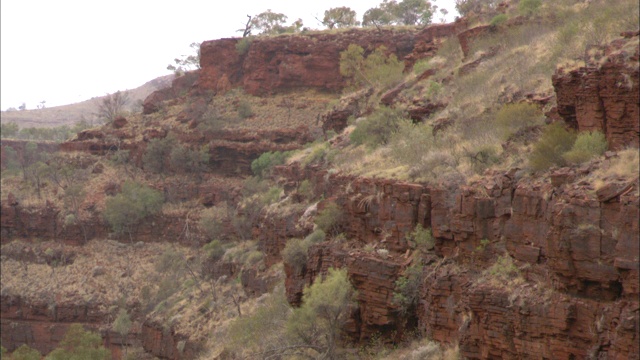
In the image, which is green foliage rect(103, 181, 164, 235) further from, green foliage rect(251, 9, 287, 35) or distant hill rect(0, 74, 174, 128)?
distant hill rect(0, 74, 174, 128)

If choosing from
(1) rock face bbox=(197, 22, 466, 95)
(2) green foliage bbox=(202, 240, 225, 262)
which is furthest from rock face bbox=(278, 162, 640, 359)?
(1) rock face bbox=(197, 22, 466, 95)

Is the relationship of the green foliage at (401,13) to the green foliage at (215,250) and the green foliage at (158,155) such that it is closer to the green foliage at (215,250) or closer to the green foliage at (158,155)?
the green foliage at (158,155)

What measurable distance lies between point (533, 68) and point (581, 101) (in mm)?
8765

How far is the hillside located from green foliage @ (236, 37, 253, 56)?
0.11 m

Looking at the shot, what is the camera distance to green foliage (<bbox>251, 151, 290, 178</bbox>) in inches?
2085

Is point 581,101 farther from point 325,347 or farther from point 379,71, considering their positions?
point 379,71

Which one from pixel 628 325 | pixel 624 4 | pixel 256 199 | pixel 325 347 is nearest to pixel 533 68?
pixel 624 4

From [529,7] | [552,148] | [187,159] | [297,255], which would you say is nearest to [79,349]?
[297,255]

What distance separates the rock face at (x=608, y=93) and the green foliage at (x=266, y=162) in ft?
117

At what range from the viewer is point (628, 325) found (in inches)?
567

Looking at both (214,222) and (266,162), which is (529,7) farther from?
(266,162)

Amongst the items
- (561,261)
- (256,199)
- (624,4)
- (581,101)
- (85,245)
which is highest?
(624,4)

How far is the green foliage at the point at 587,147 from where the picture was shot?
16.8 meters

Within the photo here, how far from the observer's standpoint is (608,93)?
16.8 m
